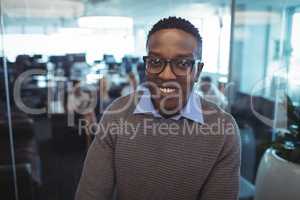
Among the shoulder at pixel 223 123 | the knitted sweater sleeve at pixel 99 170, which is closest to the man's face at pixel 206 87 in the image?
the shoulder at pixel 223 123

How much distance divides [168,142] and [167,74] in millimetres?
216

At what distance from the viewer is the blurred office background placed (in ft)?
7.88

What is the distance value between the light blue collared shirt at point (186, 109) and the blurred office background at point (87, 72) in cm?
112

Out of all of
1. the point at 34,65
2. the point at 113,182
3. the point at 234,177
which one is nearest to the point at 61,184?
the point at 34,65

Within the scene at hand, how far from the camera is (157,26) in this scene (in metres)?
0.96

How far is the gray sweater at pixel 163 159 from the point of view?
94cm

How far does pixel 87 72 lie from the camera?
336cm

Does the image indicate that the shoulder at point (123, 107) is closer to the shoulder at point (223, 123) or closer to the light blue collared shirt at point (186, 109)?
the light blue collared shirt at point (186, 109)

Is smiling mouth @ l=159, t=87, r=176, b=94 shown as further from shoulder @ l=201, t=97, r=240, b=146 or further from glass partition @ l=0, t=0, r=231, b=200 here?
glass partition @ l=0, t=0, r=231, b=200

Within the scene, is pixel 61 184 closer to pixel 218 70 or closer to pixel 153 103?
pixel 218 70

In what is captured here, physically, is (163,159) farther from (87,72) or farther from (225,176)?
(87,72)

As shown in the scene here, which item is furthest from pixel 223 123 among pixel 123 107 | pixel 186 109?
pixel 123 107

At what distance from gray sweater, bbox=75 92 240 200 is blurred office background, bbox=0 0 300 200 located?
1.11 m

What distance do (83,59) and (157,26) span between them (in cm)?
220
